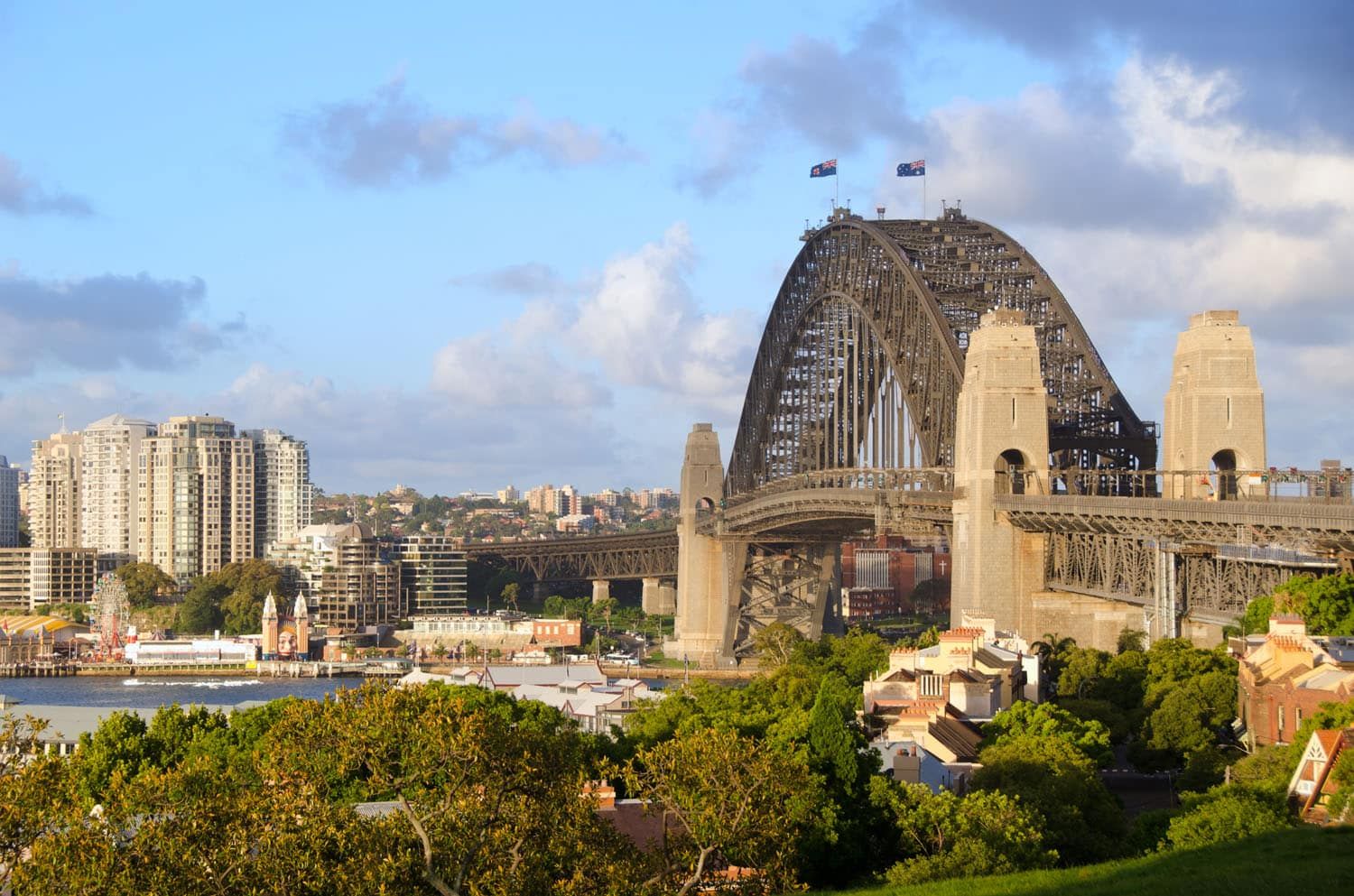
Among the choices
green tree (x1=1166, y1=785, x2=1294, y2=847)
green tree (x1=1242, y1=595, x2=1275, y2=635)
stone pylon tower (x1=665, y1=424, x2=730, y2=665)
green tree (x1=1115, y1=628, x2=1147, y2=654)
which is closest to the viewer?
green tree (x1=1166, y1=785, x2=1294, y2=847)

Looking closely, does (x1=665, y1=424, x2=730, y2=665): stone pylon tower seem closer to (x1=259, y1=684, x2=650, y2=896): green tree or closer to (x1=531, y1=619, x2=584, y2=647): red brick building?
(x1=531, y1=619, x2=584, y2=647): red brick building

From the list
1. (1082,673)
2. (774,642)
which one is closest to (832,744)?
(1082,673)

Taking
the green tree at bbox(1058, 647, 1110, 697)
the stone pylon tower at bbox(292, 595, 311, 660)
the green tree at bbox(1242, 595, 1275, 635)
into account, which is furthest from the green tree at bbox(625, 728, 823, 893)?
the stone pylon tower at bbox(292, 595, 311, 660)

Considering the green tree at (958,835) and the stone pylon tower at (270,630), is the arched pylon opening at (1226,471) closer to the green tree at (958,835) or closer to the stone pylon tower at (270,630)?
the green tree at (958,835)

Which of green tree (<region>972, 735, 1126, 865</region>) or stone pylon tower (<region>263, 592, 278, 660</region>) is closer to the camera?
green tree (<region>972, 735, 1126, 865</region>)

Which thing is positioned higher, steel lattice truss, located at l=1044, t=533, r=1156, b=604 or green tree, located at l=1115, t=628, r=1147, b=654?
steel lattice truss, located at l=1044, t=533, r=1156, b=604

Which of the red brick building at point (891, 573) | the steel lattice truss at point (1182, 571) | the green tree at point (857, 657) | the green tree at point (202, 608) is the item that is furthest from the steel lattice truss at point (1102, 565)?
the green tree at point (202, 608)

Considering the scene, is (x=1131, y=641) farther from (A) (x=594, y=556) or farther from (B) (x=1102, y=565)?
(A) (x=594, y=556)
